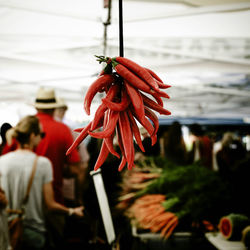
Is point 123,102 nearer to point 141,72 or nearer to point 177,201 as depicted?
point 141,72

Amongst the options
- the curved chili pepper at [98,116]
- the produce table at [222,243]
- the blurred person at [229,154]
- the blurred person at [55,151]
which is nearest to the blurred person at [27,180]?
the blurred person at [55,151]

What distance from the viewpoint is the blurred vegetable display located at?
111 inches

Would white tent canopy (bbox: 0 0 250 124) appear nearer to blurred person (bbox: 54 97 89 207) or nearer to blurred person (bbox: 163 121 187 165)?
blurred person (bbox: 54 97 89 207)

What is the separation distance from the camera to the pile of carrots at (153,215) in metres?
2.78

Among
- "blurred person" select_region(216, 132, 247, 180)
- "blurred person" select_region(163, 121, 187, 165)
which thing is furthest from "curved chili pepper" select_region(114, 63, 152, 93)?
"blurred person" select_region(216, 132, 247, 180)

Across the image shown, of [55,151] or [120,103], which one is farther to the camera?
[55,151]

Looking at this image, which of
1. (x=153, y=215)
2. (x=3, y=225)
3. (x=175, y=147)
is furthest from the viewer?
(x=175, y=147)

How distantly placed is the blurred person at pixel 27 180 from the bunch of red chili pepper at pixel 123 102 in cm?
162

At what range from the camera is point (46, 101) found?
10.9 ft

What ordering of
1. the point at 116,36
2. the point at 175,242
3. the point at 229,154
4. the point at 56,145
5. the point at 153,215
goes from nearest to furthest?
1. the point at 175,242
2. the point at 153,215
3. the point at 56,145
4. the point at 116,36
5. the point at 229,154

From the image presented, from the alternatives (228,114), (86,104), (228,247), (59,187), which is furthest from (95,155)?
(228,114)

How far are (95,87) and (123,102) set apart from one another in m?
0.11

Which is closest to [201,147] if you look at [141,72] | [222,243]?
[222,243]

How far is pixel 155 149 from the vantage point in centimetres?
431
